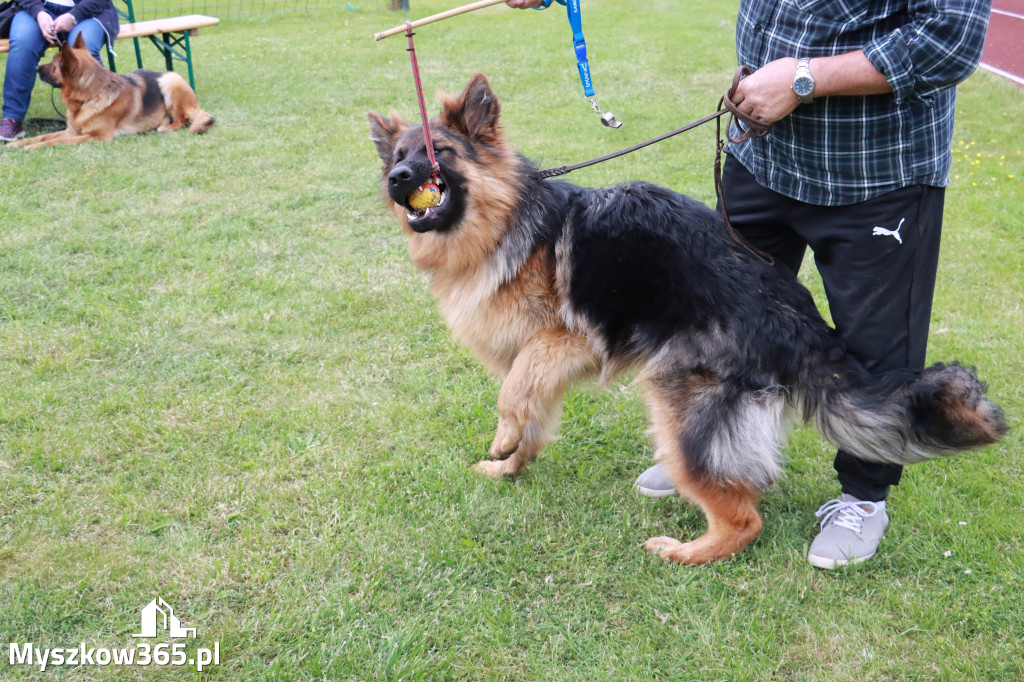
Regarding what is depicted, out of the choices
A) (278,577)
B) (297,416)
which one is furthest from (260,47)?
(278,577)

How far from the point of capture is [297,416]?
12.6ft

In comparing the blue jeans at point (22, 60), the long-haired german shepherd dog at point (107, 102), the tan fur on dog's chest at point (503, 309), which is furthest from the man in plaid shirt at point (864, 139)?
the blue jeans at point (22, 60)

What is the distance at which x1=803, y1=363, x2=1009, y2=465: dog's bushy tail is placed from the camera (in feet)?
7.76

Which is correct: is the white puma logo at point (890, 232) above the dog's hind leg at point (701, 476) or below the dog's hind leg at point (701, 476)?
above

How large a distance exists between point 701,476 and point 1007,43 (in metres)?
12.1

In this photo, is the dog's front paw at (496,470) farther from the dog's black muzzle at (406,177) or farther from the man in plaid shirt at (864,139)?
the man in plaid shirt at (864,139)

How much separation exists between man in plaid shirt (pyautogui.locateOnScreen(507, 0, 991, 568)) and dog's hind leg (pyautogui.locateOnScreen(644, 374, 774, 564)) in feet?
1.95

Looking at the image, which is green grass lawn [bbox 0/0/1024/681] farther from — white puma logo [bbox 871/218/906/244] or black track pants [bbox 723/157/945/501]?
white puma logo [bbox 871/218/906/244]

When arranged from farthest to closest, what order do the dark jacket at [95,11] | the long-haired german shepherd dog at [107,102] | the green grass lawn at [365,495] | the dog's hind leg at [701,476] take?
the dark jacket at [95,11] → the long-haired german shepherd dog at [107,102] → the dog's hind leg at [701,476] → the green grass lawn at [365,495]

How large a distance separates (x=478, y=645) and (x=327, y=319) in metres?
2.76

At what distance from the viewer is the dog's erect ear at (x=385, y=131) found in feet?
10.9

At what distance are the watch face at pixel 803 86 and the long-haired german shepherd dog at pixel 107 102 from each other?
317 inches

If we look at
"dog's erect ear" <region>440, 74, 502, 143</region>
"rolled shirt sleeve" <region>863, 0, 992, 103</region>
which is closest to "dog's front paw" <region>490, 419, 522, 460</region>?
"dog's erect ear" <region>440, 74, 502, 143</region>

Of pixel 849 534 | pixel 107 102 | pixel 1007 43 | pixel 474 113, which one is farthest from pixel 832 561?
pixel 1007 43
